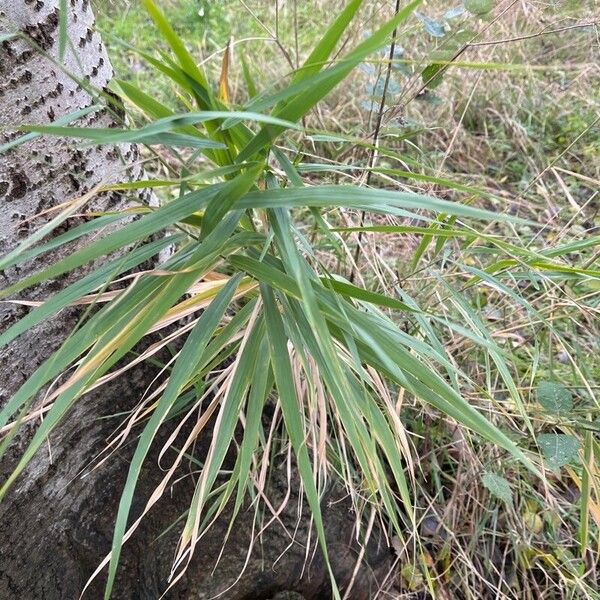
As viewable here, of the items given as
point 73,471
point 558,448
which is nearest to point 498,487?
point 558,448

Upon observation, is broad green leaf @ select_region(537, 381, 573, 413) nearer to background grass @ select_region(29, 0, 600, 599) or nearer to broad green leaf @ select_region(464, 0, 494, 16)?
background grass @ select_region(29, 0, 600, 599)

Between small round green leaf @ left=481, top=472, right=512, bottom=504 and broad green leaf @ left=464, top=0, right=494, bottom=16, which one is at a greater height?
broad green leaf @ left=464, top=0, right=494, bottom=16

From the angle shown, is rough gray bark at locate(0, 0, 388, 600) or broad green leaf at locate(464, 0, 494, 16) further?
broad green leaf at locate(464, 0, 494, 16)

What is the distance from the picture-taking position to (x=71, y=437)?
34.1 inches

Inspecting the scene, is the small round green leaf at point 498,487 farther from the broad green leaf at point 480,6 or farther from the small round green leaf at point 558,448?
A: the broad green leaf at point 480,6

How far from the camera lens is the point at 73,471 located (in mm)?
873

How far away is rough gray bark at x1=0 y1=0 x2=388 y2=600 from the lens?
75cm

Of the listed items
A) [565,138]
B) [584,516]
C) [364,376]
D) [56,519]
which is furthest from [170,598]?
[565,138]

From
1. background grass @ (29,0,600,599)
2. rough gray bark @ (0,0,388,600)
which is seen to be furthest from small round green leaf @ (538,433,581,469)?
rough gray bark @ (0,0,388,600)

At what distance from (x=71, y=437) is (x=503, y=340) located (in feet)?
3.14

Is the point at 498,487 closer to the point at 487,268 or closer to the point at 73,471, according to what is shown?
the point at 487,268

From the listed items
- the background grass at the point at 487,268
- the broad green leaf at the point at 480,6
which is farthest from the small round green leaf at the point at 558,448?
the broad green leaf at the point at 480,6

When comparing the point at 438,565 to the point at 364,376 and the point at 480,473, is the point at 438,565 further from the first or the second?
the point at 364,376

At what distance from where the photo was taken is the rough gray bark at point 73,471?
748 mm
